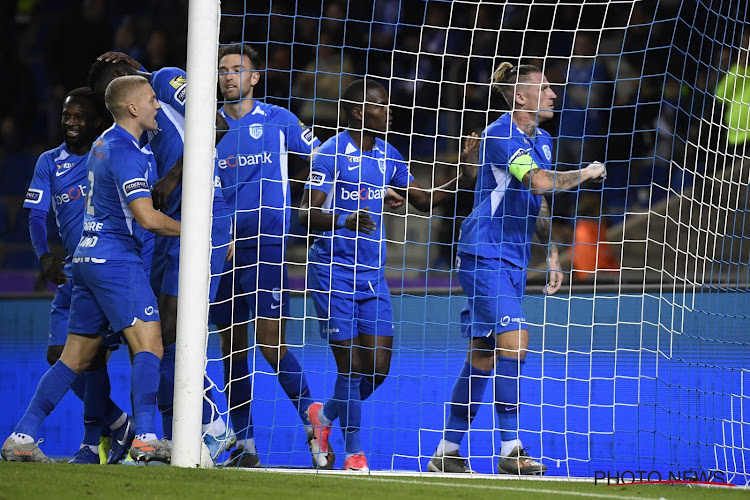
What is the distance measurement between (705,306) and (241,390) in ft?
10.3

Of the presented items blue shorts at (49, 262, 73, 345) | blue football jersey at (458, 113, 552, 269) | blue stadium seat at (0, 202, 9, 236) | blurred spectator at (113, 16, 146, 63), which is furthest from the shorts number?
blue stadium seat at (0, 202, 9, 236)

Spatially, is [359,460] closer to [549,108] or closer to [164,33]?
[549,108]

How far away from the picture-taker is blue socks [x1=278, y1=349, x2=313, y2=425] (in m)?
4.72

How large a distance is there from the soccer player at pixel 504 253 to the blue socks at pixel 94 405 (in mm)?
1621

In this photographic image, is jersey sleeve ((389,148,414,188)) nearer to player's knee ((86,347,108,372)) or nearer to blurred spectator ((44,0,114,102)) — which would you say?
player's knee ((86,347,108,372))

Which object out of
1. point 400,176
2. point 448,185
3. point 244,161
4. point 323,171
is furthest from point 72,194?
point 448,185

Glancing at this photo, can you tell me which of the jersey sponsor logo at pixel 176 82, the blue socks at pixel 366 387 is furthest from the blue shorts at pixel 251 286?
the jersey sponsor logo at pixel 176 82

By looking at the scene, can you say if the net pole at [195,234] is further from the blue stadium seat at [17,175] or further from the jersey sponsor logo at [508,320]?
→ the blue stadium seat at [17,175]

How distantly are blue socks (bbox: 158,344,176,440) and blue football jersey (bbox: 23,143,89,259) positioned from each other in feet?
2.55

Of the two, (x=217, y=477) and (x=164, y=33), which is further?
(x=164, y=33)

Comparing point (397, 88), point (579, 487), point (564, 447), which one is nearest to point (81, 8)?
point (397, 88)

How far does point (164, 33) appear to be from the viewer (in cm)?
882

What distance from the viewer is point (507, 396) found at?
4.58 meters

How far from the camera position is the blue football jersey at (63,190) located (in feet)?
16.3
